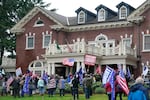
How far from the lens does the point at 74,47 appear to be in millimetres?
37750

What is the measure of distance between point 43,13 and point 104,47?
8786 millimetres

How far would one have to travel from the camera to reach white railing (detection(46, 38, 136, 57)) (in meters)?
36.9

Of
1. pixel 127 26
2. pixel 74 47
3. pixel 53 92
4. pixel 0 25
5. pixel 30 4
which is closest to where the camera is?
pixel 53 92

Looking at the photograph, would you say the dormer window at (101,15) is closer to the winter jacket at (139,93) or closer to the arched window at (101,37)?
the arched window at (101,37)

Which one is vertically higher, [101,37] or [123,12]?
[123,12]

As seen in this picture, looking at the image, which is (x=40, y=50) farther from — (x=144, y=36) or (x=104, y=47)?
(x=144, y=36)

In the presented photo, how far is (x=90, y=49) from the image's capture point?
37.4 metres

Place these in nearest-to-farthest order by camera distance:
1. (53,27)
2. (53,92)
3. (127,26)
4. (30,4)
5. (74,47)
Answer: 1. (53,92)
2. (74,47)
3. (127,26)
4. (53,27)
5. (30,4)

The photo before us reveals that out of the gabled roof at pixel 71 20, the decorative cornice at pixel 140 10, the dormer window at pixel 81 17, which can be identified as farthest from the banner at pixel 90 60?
the dormer window at pixel 81 17

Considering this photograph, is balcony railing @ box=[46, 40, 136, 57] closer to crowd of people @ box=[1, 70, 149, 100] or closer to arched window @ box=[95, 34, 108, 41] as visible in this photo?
arched window @ box=[95, 34, 108, 41]

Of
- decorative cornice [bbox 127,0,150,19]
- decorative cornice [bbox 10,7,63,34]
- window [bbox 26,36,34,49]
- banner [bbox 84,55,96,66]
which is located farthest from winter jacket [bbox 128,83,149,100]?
window [bbox 26,36,34,49]

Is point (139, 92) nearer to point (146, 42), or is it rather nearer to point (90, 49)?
point (90, 49)

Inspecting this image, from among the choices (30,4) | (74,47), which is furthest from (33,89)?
(30,4)

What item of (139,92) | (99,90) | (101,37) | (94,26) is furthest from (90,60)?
(139,92)
